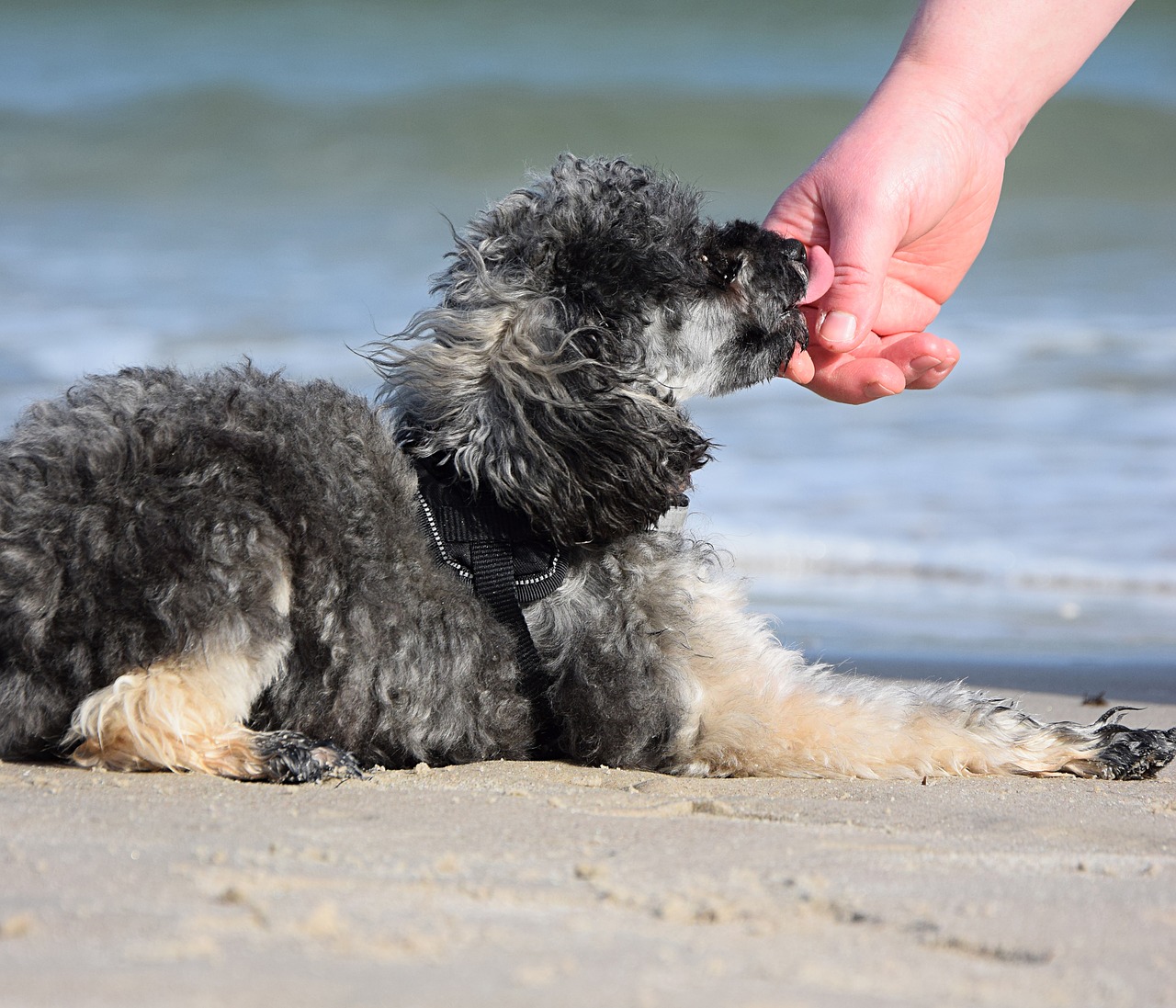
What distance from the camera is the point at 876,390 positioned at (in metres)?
4.92

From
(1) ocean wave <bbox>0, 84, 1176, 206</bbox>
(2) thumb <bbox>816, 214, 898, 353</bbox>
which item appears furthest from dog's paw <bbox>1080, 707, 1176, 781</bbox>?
(1) ocean wave <bbox>0, 84, 1176, 206</bbox>

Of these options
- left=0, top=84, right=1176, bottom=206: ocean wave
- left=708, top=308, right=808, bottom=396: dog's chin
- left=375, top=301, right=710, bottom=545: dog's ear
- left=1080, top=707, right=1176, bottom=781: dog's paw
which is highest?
left=0, top=84, right=1176, bottom=206: ocean wave

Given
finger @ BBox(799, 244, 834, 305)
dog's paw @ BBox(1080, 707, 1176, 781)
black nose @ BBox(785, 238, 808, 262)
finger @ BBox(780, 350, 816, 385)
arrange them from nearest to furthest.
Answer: dog's paw @ BBox(1080, 707, 1176, 781)
black nose @ BBox(785, 238, 808, 262)
finger @ BBox(799, 244, 834, 305)
finger @ BBox(780, 350, 816, 385)

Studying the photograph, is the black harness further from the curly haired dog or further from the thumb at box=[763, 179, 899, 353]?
the thumb at box=[763, 179, 899, 353]

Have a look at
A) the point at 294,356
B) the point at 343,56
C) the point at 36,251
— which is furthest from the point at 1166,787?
the point at 343,56

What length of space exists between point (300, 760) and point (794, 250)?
226cm

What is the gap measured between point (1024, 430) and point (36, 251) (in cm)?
989

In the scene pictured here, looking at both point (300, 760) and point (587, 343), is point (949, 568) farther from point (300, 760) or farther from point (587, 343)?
point (300, 760)

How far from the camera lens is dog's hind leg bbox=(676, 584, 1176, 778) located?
387 cm

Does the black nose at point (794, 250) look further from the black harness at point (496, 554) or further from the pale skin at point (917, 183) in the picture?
the black harness at point (496, 554)

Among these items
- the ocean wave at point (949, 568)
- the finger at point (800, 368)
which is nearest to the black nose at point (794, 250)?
the finger at point (800, 368)

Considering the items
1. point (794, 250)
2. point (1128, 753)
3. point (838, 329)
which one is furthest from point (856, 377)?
point (1128, 753)

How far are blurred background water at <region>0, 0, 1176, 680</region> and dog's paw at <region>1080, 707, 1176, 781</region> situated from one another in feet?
5.79

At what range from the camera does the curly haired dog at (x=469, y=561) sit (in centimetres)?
348
